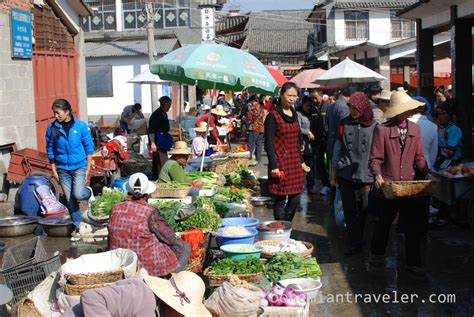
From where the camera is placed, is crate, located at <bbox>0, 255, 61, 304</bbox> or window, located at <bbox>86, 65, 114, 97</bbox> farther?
window, located at <bbox>86, 65, 114, 97</bbox>

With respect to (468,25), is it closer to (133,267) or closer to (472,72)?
(472,72)

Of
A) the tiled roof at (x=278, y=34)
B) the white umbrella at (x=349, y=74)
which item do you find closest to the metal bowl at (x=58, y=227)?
the white umbrella at (x=349, y=74)

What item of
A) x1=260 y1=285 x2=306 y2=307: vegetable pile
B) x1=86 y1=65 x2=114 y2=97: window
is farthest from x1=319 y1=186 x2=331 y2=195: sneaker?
x1=86 y1=65 x2=114 y2=97: window

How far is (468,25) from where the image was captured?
15219 millimetres

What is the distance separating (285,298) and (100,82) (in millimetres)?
26934

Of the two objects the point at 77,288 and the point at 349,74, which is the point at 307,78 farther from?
the point at 77,288

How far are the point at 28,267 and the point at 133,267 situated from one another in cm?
156

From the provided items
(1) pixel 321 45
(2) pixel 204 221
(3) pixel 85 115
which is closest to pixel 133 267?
(2) pixel 204 221

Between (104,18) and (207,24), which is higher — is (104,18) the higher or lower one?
the higher one

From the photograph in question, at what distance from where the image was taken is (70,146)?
9117 mm

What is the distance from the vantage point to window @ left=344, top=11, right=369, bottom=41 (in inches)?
1815

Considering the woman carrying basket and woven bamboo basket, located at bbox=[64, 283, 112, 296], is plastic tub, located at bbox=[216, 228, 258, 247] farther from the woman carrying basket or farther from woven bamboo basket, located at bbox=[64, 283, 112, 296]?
woven bamboo basket, located at bbox=[64, 283, 112, 296]

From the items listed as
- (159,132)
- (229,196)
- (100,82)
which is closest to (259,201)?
(229,196)

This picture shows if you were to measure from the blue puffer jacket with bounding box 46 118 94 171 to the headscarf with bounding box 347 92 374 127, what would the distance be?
147 inches
